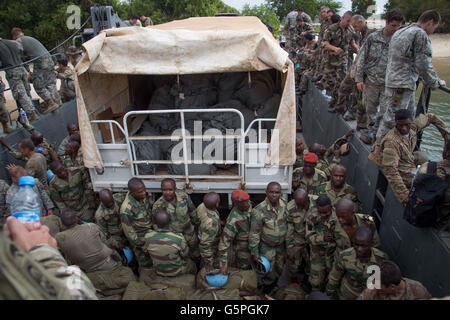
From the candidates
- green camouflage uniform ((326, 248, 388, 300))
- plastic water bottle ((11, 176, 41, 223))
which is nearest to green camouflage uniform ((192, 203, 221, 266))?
green camouflage uniform ((326, 248, 388, 300))

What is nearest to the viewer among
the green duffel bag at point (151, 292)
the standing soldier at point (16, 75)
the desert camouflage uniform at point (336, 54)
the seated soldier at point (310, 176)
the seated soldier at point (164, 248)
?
the green duffel bag at point (151, 292)

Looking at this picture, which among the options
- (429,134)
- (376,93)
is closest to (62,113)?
Result: (376,93)

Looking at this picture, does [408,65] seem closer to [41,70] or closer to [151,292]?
[151,292]

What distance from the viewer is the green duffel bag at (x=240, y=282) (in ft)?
11.8

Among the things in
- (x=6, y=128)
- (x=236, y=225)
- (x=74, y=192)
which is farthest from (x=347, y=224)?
(x=6, y=128)

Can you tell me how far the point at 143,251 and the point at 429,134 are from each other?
8.47 metres

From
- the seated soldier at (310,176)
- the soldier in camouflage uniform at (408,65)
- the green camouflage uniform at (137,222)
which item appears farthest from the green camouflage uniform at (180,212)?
the soldier in camouflage uniform at (408,65)

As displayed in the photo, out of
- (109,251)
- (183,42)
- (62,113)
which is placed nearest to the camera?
(109,251)

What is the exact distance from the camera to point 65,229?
396 cm

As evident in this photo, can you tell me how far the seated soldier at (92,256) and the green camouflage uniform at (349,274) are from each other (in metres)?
2.22

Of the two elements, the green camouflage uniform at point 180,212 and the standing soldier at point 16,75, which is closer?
the green camouflage uniform at point 180,212

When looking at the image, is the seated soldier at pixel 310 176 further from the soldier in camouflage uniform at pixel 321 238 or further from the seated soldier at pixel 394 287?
the seated soldier at pixel 394 287

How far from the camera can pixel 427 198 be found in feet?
9.78
